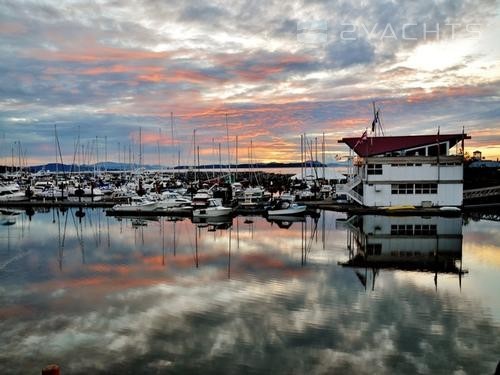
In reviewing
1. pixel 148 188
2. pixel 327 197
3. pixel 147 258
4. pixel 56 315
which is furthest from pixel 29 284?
pixel 148 188

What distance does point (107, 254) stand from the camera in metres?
26.1

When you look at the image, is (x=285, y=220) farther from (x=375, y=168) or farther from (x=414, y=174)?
(x=414, y=174)

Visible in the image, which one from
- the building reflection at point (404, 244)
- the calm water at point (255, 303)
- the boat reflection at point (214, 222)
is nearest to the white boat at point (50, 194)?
the boat reflection at point (214, 222)

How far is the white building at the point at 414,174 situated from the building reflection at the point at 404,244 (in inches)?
156

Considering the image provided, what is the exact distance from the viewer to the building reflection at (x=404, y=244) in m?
21.7

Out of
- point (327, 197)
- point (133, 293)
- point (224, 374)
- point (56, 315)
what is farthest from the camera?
point (327, 197)

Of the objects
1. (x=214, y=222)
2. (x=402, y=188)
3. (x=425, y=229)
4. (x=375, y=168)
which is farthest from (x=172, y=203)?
(x=425, y=229)

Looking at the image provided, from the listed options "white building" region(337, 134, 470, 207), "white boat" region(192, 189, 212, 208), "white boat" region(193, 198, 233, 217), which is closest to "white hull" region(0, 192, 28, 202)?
"white boat" region(192, 189, 212, 208)

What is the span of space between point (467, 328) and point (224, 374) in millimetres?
7867

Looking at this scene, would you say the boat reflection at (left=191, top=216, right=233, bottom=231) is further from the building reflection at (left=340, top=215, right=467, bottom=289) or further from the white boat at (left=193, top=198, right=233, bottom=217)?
the building reflection at (left=340, top=215, right=467, bottom=289)

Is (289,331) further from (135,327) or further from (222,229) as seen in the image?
(222,229)

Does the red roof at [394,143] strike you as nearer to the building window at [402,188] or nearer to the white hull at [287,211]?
the building window at [402,188]

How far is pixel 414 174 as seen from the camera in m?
40.4

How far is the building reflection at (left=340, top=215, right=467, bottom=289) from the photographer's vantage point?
21.7 meters
